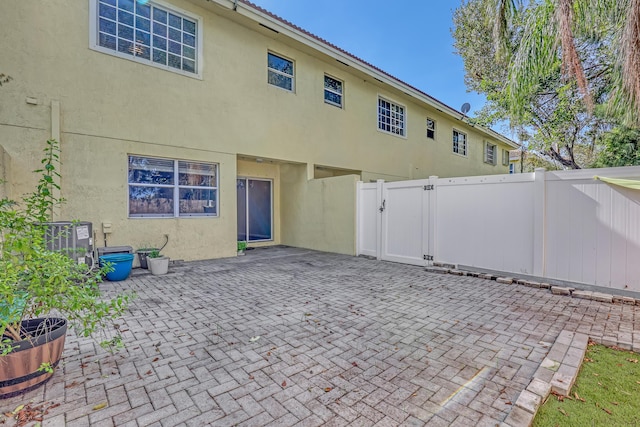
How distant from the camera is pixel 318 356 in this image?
3.34 m

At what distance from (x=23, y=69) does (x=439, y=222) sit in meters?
9.85

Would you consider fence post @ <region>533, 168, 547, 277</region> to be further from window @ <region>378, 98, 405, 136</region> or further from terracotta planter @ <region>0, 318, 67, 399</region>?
window @ <region>378, 98, 405, 136</region>

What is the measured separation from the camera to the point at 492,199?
268 inches

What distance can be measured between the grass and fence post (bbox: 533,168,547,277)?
3.03 meters

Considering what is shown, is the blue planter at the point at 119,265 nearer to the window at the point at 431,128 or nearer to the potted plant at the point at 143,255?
the potted plant at the point at 143,255

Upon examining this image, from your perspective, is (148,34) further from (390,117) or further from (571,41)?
(390,117)

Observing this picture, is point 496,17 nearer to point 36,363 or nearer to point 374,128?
point 374,128

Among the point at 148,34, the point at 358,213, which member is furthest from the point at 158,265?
the point at 148,34

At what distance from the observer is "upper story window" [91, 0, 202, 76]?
7.24 metres

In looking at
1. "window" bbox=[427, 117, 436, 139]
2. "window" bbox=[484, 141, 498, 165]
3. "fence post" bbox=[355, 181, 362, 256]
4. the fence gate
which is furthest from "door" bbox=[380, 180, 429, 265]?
"window" bbox=[484, 141, 498, 165]

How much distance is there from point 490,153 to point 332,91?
52.7 ft

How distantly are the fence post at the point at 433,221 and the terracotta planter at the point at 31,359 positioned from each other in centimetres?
728

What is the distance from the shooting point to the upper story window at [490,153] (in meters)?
22.0

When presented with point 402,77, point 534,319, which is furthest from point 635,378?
point 402,77
